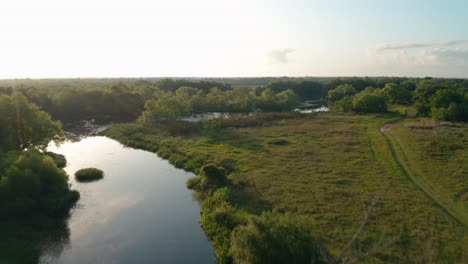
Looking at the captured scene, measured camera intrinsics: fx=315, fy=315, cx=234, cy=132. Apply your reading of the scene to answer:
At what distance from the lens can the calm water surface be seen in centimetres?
2773

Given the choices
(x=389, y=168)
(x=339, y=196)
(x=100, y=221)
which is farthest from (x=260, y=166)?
(x=100, y=221)

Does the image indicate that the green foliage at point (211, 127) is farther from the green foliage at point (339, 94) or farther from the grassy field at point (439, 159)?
the green foliage at point (339, 94)

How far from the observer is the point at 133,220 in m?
34.2

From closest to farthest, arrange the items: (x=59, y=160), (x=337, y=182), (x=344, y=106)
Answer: (x=337, y=182) → (x=59, y=160) → (x=344, y=106)

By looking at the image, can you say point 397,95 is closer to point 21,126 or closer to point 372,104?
point 372,104

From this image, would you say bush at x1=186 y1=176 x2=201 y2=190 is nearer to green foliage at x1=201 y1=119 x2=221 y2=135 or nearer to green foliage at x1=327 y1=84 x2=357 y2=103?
green foliage at x1=201 y1=119 x2=221 y2=135

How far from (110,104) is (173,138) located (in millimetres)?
53945

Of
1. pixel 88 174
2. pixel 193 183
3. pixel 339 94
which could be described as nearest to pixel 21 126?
pixel 88 174

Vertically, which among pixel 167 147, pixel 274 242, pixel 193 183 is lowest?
pixel 193 183

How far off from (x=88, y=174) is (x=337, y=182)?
117 feet

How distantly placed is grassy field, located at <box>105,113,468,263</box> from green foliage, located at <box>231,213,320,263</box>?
2708 millimetres

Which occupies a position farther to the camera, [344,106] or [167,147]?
[344,106]

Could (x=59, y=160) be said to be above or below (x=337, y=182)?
below

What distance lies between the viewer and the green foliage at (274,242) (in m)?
21.5
